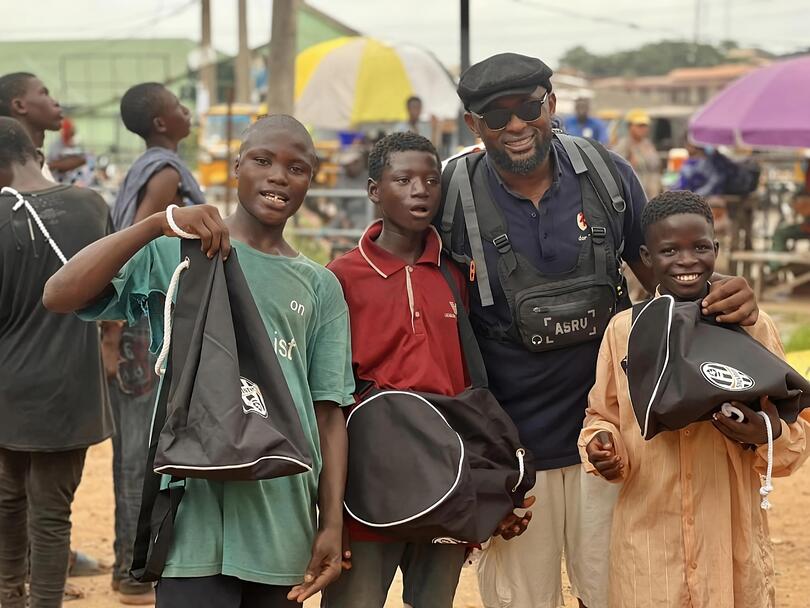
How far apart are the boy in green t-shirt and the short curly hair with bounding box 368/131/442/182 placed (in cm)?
35

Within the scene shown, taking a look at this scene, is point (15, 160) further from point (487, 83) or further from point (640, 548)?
point (640, 548)

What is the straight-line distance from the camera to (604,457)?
3295mm

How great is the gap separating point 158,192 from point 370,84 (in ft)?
39.1

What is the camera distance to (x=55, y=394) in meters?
4.54

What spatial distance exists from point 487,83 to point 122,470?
274 centimetres

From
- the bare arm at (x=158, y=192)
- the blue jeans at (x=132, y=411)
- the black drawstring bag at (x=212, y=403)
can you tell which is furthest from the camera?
the blue jeans at (x=132, y=411)

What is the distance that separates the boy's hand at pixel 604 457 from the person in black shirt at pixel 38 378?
210 centimetres

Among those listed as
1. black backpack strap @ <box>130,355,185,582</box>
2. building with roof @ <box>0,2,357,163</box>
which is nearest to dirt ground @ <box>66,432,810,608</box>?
black backpack strap @ <box>130,355,185,582</box>

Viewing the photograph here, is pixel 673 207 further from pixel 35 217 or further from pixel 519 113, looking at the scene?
pixel 35 217

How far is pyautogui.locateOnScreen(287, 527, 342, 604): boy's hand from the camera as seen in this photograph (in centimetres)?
307

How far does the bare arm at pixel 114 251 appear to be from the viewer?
292 cm

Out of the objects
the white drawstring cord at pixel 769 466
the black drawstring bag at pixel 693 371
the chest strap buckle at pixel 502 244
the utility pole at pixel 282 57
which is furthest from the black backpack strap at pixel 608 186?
the utility pole at pixel 282 57

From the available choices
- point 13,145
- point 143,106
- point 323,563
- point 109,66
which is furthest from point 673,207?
point 109,66

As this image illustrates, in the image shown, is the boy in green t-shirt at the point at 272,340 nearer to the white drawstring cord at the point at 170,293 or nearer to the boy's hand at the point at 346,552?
the white drawstring cord at the point at 170,293
